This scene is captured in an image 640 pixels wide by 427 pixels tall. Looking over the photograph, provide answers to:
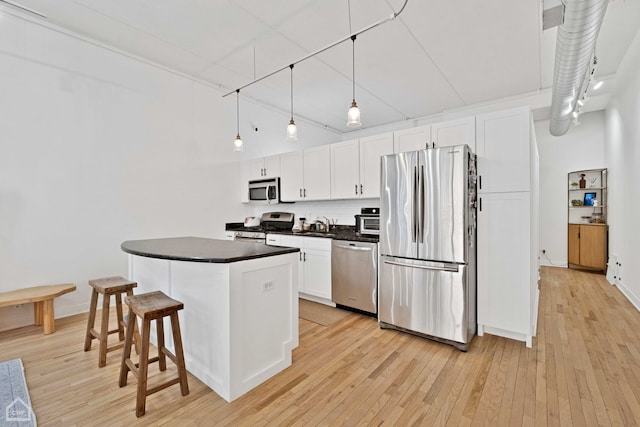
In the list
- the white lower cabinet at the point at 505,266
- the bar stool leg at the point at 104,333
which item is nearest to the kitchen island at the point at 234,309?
the bar stool leg at the point at 104,333

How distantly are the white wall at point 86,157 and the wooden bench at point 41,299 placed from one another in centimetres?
11

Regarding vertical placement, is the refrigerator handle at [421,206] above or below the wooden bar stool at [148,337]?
above

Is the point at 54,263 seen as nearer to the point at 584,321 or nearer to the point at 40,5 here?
the point at 40,5

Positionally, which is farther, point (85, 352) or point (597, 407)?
point (85, 352)

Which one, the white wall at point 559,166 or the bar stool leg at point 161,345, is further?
the white wall at point 559,166

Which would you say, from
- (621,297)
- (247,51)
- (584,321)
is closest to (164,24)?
(247,51)

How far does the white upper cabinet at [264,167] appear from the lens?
4859 millimetres

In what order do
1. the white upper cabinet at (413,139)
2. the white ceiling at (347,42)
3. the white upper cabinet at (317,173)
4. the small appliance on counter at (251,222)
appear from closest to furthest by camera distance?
1. the white ceiling at (347,42)
2. the white upper cabinet at (413,139)
3. the white upper cabinet at (317,173)
4. the small appliance on counter at (251,222)

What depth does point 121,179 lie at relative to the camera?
12.1ft

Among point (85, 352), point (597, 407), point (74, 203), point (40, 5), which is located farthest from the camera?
point (74, 203)

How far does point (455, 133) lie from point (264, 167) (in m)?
3.08

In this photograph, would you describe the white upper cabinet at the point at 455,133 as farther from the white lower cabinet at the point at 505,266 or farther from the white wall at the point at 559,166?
the white wall at the point at 559,166

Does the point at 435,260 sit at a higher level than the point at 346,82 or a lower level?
lower

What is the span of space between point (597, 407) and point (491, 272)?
47.2 inches
